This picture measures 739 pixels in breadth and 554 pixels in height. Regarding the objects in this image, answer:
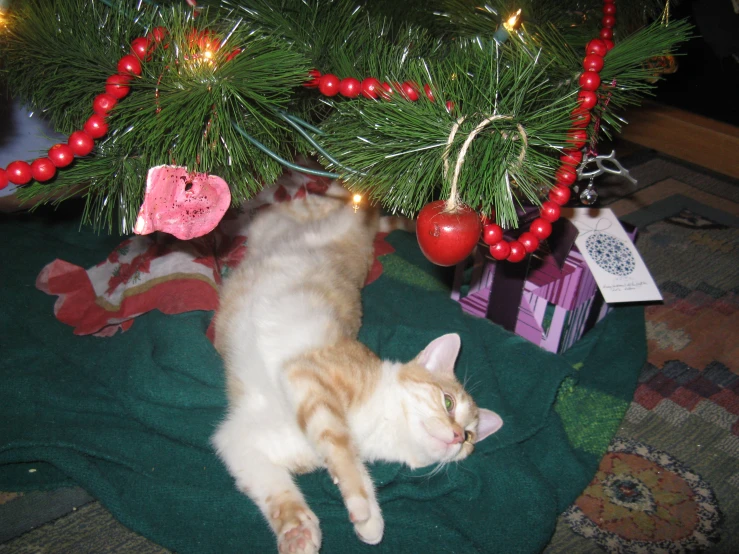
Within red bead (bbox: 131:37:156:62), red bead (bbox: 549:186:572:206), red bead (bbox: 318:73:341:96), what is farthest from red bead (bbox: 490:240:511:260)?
red bead (bbox: 131:37:156:62)

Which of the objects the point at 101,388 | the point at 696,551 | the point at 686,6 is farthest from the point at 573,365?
the point at 686,6

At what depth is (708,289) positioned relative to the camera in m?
1.72

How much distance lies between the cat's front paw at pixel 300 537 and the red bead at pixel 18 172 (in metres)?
0.70

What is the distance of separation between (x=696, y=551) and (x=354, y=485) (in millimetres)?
662

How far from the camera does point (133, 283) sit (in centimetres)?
141

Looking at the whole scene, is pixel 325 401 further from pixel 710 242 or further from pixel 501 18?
pixel 710 242

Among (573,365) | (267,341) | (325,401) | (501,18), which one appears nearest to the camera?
(501,18)

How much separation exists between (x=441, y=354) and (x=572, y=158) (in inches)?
23.0

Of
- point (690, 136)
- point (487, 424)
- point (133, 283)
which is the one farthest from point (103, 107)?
point (690, 136)

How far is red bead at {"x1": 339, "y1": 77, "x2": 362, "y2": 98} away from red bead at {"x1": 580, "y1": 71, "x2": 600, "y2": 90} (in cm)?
31

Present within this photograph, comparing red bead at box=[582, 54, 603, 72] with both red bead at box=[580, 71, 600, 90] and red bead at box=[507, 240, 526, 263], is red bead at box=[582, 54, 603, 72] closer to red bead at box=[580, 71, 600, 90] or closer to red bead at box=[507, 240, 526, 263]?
red bead at box=[580, 71, 600, 90]

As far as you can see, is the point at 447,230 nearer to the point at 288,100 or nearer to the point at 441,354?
the point at 288,100

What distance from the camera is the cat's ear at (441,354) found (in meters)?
1.22

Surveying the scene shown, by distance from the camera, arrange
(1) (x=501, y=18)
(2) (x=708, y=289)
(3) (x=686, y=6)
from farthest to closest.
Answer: (3) (x=686, y=6) → (2) (x=708, y=289) → (1) (x=501, y=18)
